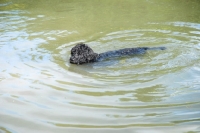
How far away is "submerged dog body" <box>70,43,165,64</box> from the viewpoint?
6.45 m

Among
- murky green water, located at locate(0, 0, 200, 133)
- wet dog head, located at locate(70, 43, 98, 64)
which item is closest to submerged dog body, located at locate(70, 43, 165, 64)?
wet dog head, located at locate(70, 43, 98, 64)

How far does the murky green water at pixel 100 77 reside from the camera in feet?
13.1

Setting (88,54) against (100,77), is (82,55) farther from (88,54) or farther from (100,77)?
(100,77)

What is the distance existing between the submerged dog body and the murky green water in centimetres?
21

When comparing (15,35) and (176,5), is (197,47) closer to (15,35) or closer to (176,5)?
(15,35)

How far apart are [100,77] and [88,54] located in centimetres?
109

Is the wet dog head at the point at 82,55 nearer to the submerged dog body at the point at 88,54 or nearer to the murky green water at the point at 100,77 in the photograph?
the submerged dog body at the point at 88,54

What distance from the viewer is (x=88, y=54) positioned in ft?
21.4

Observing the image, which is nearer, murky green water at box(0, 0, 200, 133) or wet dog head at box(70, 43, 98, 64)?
murky green water at box(0, 0, 200, 133)

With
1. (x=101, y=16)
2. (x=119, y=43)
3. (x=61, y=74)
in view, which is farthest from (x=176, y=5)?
(x=61, y=74)

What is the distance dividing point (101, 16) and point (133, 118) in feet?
24.4

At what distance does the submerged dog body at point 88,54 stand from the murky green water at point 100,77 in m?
0.21

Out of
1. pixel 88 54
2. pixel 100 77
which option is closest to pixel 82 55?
pixel 88 54

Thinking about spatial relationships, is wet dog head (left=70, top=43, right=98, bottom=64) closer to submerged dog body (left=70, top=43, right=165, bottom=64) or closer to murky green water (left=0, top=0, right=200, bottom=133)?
submerged dog body (left=70, top=43, right=165, bottom=64)
